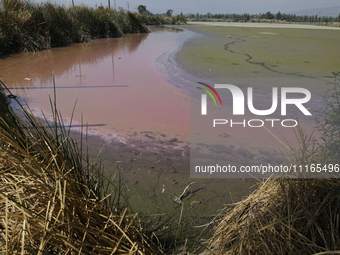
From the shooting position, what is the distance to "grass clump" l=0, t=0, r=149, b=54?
8.24 m

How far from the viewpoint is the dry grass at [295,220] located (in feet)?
3.91

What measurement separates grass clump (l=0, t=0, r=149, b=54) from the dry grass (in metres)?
8.95

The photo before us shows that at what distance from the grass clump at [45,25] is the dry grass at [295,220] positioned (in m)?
8.95

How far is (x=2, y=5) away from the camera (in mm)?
8336

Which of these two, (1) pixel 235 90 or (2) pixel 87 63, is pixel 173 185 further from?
(2) pixel 87 63

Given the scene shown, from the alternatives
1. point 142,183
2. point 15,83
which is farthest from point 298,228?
point 15,83

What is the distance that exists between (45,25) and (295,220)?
1050 cm

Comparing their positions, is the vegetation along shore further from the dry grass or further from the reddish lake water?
the dry grass

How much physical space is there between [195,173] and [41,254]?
1.86 m

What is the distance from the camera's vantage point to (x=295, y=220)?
4.17 feet
